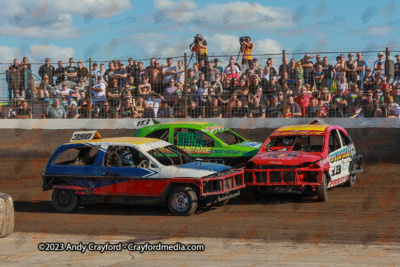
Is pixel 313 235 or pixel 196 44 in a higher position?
pixel 196 44

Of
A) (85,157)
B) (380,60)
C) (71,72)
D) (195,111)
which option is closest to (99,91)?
(71,72)

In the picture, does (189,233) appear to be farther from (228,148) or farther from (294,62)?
(294,62)

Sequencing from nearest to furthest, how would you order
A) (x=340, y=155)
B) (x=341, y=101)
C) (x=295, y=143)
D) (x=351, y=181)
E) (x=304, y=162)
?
(x=304, y=162), (x=340, y=155), (x=295, y=143), (x=351, y=181), (x=341, y=101)

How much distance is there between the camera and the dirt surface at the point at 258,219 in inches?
336

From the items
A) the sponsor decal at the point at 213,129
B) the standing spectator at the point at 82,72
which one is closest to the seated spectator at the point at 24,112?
the standing spectator at the point at 82,72

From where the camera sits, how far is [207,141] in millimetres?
13141

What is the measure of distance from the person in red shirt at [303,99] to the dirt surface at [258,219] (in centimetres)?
409

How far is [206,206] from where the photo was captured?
10539mm

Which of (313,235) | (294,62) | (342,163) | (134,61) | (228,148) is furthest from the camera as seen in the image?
(134,61)

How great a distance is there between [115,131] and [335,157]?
7776 mm

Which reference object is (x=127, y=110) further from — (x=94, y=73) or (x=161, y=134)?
(x=161, y=134)

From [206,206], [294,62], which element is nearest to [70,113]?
[294,62]

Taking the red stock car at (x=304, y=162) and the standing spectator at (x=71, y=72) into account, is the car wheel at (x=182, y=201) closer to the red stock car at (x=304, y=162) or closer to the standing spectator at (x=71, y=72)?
the red stock car at (x=304, y=162)

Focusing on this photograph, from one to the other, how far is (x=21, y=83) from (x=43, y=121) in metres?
1.61
